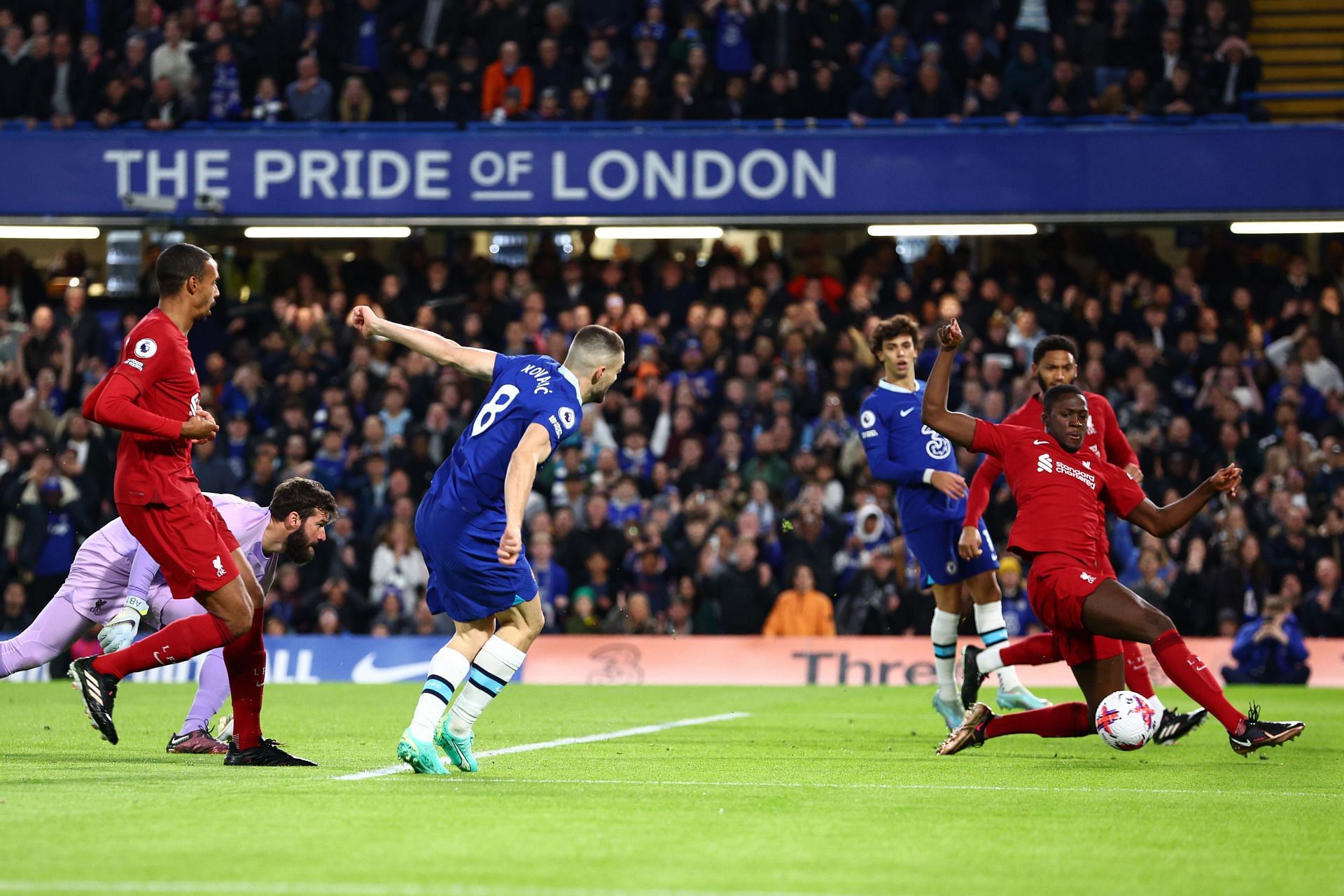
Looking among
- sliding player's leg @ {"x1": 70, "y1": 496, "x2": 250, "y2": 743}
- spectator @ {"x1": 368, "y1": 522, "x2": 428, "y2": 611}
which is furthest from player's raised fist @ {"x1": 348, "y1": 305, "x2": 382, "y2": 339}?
spectator @ {"x1": 368, "y1": 522, "x2": 428, "y2": 611}

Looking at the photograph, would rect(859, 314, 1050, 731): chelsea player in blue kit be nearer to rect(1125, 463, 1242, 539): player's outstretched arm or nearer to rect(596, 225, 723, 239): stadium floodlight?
rect(1125, 463, 1242, 539): player's outstretched arm

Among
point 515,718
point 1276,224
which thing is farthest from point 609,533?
point 1276,224

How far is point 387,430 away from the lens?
2056 centimetres

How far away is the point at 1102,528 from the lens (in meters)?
9.74

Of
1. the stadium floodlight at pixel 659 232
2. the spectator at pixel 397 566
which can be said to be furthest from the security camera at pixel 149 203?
the spectator at pixel 397 566

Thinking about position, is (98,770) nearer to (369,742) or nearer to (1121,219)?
(369,742)

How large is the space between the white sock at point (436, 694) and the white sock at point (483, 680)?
12 centimetres

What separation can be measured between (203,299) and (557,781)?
2.80 metres

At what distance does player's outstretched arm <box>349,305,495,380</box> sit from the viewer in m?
7.91

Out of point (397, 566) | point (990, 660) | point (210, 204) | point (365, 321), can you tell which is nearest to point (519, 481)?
point (365, 321)

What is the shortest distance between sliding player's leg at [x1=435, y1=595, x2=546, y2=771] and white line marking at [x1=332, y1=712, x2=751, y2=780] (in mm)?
301

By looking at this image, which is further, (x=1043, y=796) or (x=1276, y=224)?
(x=1276, y=224)

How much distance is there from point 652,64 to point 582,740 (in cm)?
1388

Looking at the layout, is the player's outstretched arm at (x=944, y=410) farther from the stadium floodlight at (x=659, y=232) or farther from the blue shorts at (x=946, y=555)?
the stadium floodlight at (x=659, y=232)
